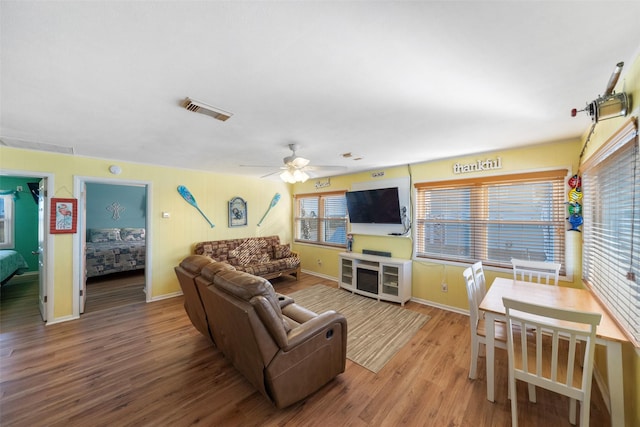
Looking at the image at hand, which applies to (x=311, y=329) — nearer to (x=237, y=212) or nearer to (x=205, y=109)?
(x=205, y=109)

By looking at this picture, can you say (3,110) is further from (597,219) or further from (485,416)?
(597,219)

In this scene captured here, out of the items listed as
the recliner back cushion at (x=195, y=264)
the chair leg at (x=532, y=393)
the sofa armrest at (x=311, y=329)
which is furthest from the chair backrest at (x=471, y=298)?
the recliner back cushion at (x=195, y=264)

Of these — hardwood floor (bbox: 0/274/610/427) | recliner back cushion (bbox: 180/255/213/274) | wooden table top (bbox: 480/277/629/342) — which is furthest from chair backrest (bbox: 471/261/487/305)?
recliner back cushion (bbox: 180/255/213/274)

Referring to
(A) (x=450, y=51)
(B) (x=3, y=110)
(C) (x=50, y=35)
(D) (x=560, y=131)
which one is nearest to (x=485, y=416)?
(A) (x=450, y=51)

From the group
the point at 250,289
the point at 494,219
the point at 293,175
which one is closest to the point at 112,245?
the point at 293,175

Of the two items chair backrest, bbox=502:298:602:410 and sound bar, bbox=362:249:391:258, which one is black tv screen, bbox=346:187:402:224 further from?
chair backrest, bbox=502:298:602:410

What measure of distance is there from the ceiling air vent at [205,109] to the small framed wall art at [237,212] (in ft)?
10.5

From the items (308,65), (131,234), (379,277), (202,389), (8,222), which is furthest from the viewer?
Result: (131,234)

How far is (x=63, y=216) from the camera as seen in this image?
10.8ft

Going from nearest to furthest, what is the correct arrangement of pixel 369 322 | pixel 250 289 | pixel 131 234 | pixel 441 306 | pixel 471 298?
pixel 250 289 < pixel 471 298 < pixel 369 322 < pixel 441 306 < pixel 131 234

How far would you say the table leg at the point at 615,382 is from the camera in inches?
55.6

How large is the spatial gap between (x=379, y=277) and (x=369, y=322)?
0.97 m

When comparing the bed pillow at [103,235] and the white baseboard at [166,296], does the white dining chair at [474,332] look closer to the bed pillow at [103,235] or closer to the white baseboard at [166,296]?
the white baseboard at [166,296]

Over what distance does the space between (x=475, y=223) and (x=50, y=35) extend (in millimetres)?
4437
